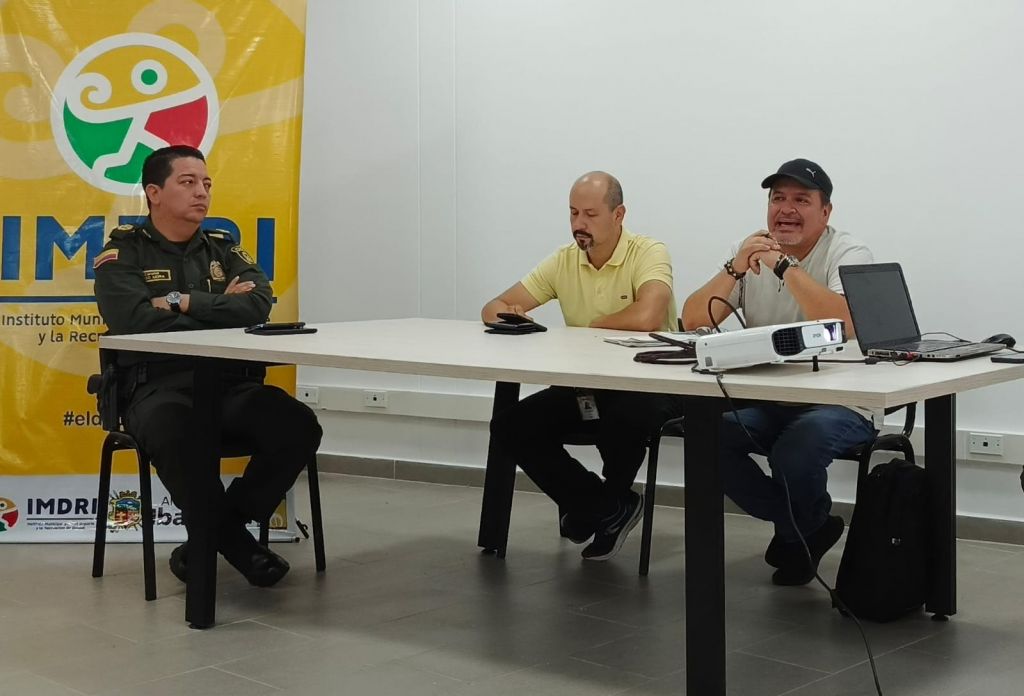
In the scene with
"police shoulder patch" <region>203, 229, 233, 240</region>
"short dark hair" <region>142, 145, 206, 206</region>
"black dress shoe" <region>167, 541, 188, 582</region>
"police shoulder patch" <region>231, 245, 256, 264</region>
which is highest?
"short dark hair" <region>142, 145, 206, 206</region>

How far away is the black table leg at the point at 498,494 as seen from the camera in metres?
4.06

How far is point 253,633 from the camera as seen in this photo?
3217 millimetres

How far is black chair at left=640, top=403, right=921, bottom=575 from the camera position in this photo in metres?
3.38

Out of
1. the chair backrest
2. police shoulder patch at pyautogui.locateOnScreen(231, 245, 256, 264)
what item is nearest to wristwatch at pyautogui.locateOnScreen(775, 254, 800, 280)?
police shoulder patch at pyautogui.locateOnScreen(231, 245, 256, 264)

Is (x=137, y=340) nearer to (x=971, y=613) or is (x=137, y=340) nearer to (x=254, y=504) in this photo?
(x=254, y=504)

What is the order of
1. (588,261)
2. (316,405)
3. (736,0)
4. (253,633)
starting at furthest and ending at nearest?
(316,405), (736,0), (588,261), (253,633)

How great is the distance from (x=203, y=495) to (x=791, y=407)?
5.28ft

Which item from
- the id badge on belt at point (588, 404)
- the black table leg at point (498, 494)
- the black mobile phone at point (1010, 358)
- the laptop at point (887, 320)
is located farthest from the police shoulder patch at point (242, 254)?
the black mobile phone at point (1010, 358)

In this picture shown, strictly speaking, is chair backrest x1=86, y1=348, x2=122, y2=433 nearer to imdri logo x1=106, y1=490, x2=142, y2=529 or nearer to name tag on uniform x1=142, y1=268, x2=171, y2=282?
name tag on uniform x1=142, y1=268, x2=171, y2=282

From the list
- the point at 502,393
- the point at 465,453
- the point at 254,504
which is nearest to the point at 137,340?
the point at 254,504

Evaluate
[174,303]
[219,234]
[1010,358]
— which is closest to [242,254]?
[219,234]

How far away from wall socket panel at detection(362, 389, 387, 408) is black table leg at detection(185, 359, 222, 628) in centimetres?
229

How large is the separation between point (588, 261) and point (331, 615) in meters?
1.43

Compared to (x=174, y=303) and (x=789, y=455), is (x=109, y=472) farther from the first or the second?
(x=789, y=455)
